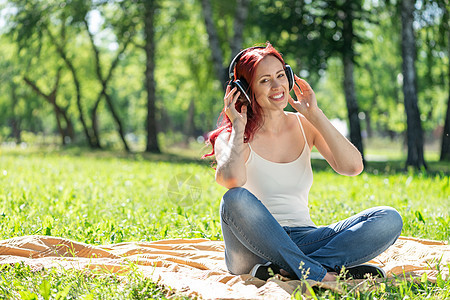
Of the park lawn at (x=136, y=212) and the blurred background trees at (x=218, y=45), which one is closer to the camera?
the park lawn at (x=136, y=212)

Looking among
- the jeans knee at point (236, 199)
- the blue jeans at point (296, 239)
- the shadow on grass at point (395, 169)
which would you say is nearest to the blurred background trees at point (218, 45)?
the shadow on grass at point (395, 169)

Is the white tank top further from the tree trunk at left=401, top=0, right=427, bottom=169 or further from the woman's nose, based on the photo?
the tree trunk at left=401, top=0, right=427, bottom=169

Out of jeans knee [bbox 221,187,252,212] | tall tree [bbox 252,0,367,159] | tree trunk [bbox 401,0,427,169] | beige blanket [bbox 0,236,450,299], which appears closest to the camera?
beige blanket [bbox 0,236,450,299]

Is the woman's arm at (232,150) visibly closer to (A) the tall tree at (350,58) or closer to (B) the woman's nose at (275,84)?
(B) the woman's nose at (275,84)

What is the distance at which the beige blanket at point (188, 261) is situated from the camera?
9.64ft

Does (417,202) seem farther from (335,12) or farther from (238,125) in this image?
(335,12)

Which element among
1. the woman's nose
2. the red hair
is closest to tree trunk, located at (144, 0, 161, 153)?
the red hair

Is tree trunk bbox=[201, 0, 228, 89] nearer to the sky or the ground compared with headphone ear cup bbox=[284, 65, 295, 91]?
nearer to the sky

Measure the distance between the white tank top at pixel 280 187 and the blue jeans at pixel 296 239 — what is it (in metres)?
0.11

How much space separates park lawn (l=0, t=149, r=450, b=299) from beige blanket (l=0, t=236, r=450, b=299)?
0.15 m

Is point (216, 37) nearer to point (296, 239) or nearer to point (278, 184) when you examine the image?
point (278, 184)

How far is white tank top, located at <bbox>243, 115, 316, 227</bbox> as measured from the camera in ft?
11.0

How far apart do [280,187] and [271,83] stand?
72 centimetres

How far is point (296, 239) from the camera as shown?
10.9 feet
